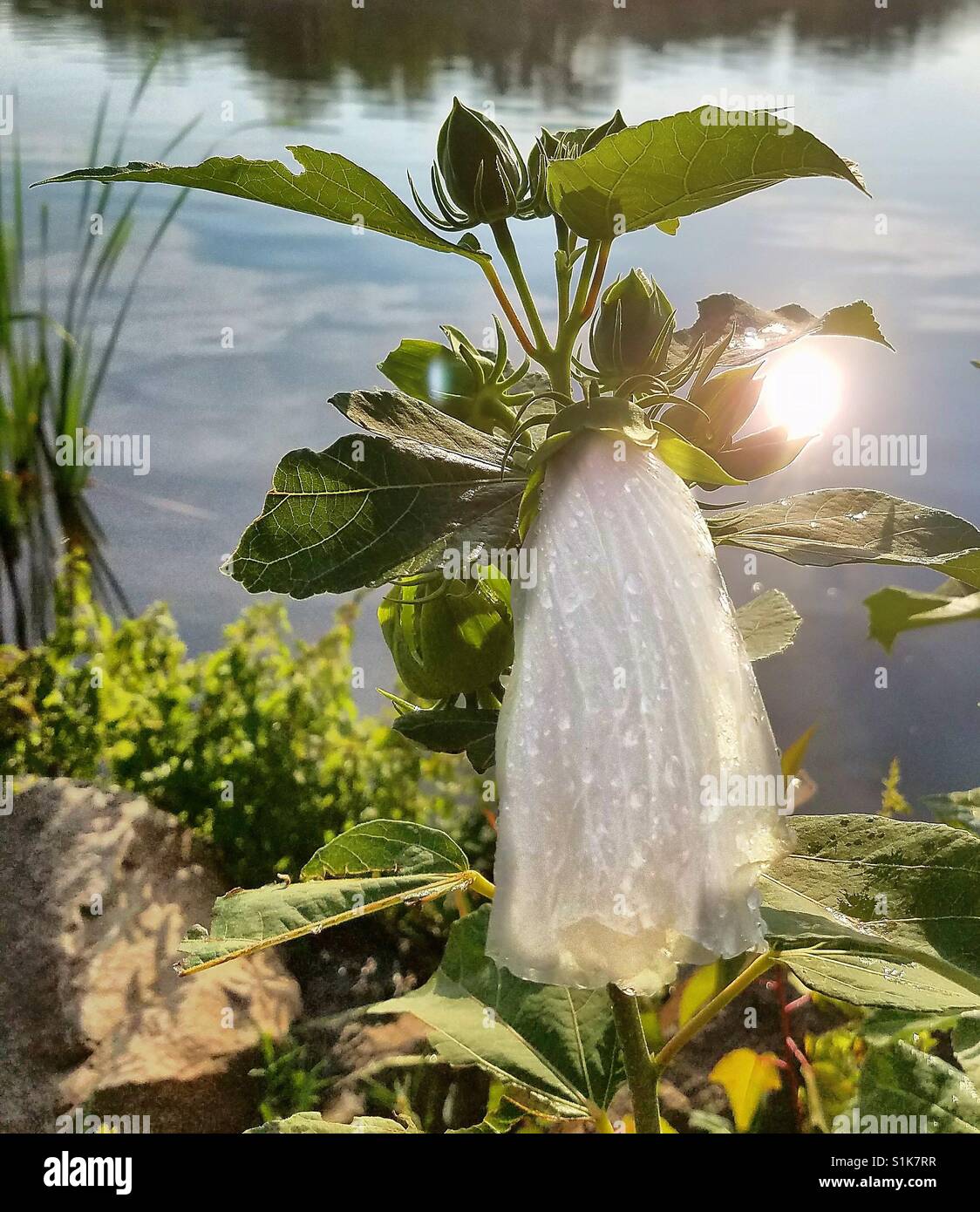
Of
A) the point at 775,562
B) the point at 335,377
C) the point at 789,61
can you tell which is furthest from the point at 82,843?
the point at 789,61

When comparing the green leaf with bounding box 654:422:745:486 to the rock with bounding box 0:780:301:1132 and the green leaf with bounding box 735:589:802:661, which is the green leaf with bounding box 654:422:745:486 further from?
the rock with bounding box 0:780:301:1132

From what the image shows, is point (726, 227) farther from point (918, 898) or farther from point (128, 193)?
point (918, 898)

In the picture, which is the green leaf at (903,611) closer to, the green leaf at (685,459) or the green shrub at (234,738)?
the green leaf at (685,459)

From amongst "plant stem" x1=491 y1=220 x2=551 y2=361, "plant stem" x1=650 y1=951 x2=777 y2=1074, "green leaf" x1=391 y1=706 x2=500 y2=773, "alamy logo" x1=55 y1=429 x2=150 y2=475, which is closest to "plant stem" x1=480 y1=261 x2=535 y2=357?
"plant stem" x1=491 y1=220 x2=551 y2=361

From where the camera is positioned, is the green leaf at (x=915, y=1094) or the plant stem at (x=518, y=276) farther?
the green leaf at (x=915, y=1094)

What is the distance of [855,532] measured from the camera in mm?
271

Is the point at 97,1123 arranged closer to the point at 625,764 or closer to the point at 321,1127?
the point at 321,1127

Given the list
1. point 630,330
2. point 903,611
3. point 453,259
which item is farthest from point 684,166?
point 453,259

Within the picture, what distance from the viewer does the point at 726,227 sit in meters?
1.32

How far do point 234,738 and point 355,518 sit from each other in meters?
1.01

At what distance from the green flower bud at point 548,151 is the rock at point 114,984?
915mm

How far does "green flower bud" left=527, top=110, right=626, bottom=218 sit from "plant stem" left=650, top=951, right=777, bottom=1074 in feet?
0.79

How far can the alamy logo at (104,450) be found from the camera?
1367mm
